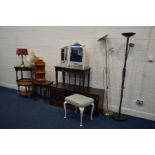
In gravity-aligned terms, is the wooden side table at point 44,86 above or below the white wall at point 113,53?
below

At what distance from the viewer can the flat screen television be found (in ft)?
10.4

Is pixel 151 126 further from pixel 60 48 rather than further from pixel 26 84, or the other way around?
pixel 26 84

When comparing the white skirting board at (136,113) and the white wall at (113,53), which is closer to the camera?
the white wall at (113,53)

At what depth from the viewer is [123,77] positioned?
2.87 metres

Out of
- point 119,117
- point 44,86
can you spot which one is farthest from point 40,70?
point 119,117

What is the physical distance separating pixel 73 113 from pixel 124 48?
1724 mm

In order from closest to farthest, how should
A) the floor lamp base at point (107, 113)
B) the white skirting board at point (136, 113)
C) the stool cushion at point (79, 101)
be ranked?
the stool cushion at point (79, 101) → the white skirting board at point (136, 113) → the floor lamp base at point (107, 113)

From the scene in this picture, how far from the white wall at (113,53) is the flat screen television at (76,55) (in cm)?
25

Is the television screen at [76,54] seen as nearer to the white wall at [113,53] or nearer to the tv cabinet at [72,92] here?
the white wall at [113,53]

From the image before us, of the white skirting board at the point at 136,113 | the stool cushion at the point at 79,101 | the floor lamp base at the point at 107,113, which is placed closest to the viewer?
the stool cushion at the point at 79,101

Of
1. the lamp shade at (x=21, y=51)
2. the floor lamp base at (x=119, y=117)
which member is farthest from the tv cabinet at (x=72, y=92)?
the lamp shade at (x=21, y=51)

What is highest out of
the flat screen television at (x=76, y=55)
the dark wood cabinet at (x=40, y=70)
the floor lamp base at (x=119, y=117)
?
the flat screen television at (x=76, y=55)

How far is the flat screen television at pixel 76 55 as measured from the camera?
316cm
